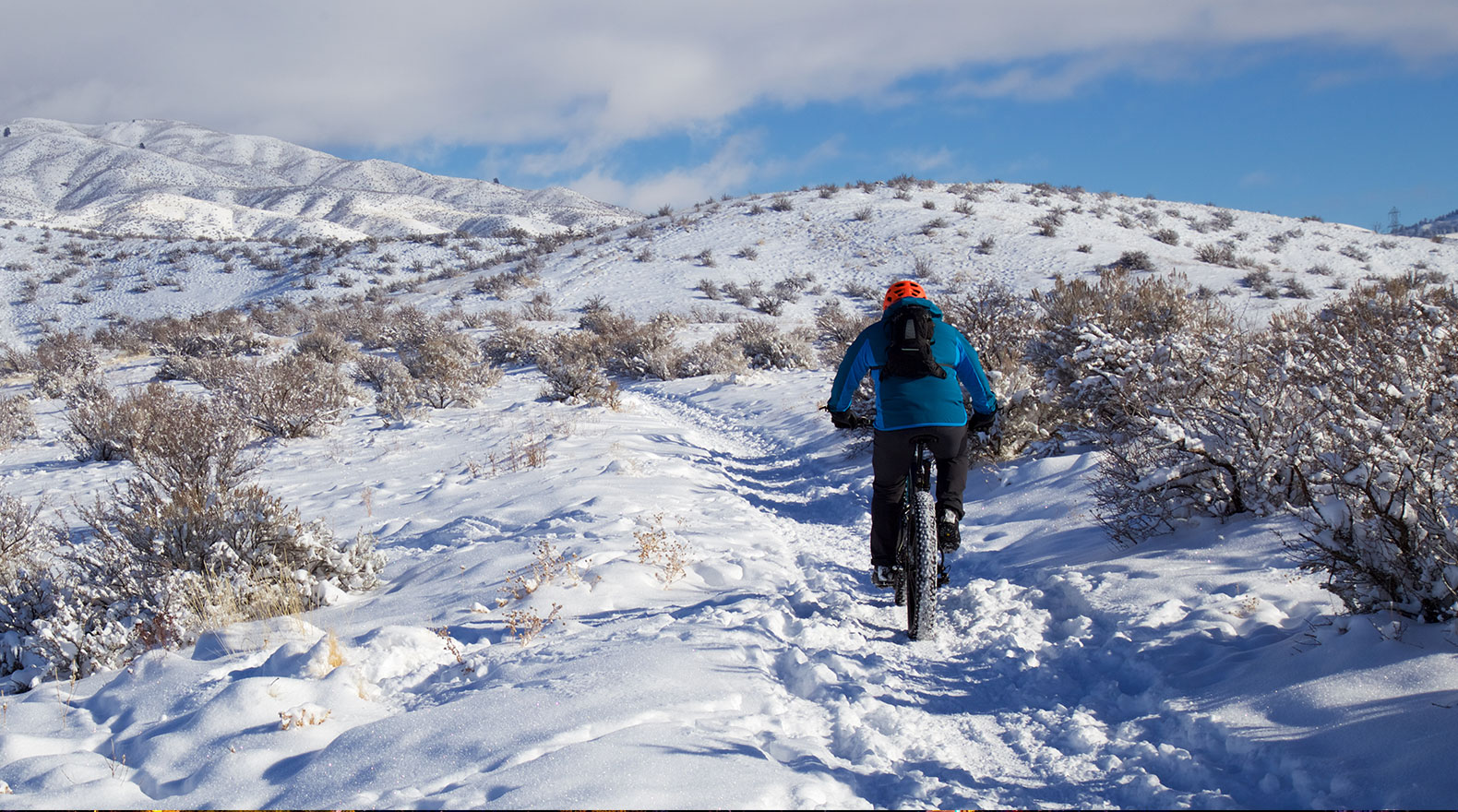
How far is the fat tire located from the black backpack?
69 centimetres

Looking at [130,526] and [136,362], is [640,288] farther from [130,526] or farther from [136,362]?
[130,526]

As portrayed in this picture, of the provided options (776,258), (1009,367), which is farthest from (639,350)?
(776,258)

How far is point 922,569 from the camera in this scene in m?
3.98

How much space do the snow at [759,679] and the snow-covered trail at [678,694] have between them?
0.05 feet

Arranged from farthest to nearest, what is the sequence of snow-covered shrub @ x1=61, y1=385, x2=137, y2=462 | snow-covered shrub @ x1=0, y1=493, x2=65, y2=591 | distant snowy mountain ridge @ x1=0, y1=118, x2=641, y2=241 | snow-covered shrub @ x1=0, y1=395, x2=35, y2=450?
distant snowy mountain ridge @ x1=0, y1=118, x2=641, y2=241 < snow-covered shrub @ x1=0, y1=395, x2=35, y2=450 < snow-covered shrub @ x1=61, y1=385, x2=137, y2=462 < snow-covered shrub @ x1=0, y1=493, x2=65, y2=591

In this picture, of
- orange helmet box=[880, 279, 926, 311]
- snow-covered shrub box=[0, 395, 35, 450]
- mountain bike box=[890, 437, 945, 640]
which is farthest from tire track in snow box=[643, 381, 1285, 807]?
snow-covered shrub box=[0, 395, 35, 450]

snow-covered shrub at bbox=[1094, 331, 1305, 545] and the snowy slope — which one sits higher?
the snowy slope

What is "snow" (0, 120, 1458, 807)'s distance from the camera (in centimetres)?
259

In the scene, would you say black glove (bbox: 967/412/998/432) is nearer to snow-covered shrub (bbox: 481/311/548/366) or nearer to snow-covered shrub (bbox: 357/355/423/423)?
snow-covered shrub (bbox: 357/355/423/423)

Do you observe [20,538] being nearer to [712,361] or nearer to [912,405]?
[912,405]

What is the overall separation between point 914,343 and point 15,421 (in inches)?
601

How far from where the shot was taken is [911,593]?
4.03m

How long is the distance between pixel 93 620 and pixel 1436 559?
675 centimetres

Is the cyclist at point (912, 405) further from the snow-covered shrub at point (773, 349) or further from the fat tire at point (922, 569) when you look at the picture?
the snow-covered shrub at point (773, 349)
